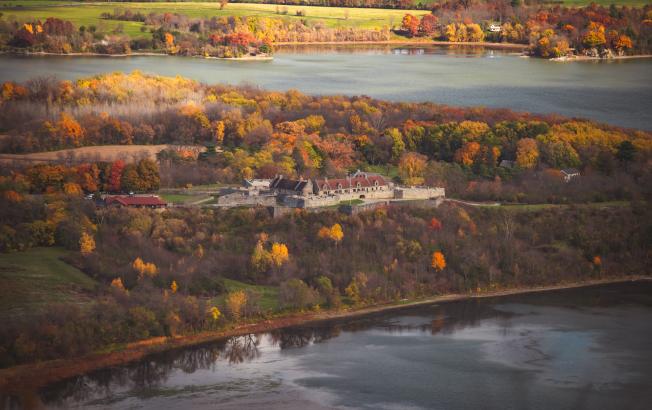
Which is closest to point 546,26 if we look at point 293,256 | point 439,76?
point 439,76

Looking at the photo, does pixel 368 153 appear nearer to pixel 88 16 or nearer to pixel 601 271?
pixel 601 271

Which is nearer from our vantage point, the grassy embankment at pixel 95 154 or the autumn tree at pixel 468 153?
the grassy embankment at pixel 95 154

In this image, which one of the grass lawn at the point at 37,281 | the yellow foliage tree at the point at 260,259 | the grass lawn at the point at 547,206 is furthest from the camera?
the grass lawn at the point at 547,206

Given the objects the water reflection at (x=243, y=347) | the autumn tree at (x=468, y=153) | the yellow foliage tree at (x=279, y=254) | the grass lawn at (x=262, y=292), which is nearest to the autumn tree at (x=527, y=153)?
the autumn tree at (x=468, y=153)

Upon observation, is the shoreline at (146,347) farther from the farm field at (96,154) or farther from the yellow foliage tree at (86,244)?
the farm field at (96,154)

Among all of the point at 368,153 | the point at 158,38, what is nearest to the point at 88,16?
the point at 158,38

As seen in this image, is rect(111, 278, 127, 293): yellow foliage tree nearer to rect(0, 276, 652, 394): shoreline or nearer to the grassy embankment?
rect(0, 276, 652, 394): shoreline

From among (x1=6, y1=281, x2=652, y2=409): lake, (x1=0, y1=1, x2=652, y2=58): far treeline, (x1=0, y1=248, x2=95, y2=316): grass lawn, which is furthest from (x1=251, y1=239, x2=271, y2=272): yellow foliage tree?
(x1=0, y1=1, x2=652, y2=58): far treeline
